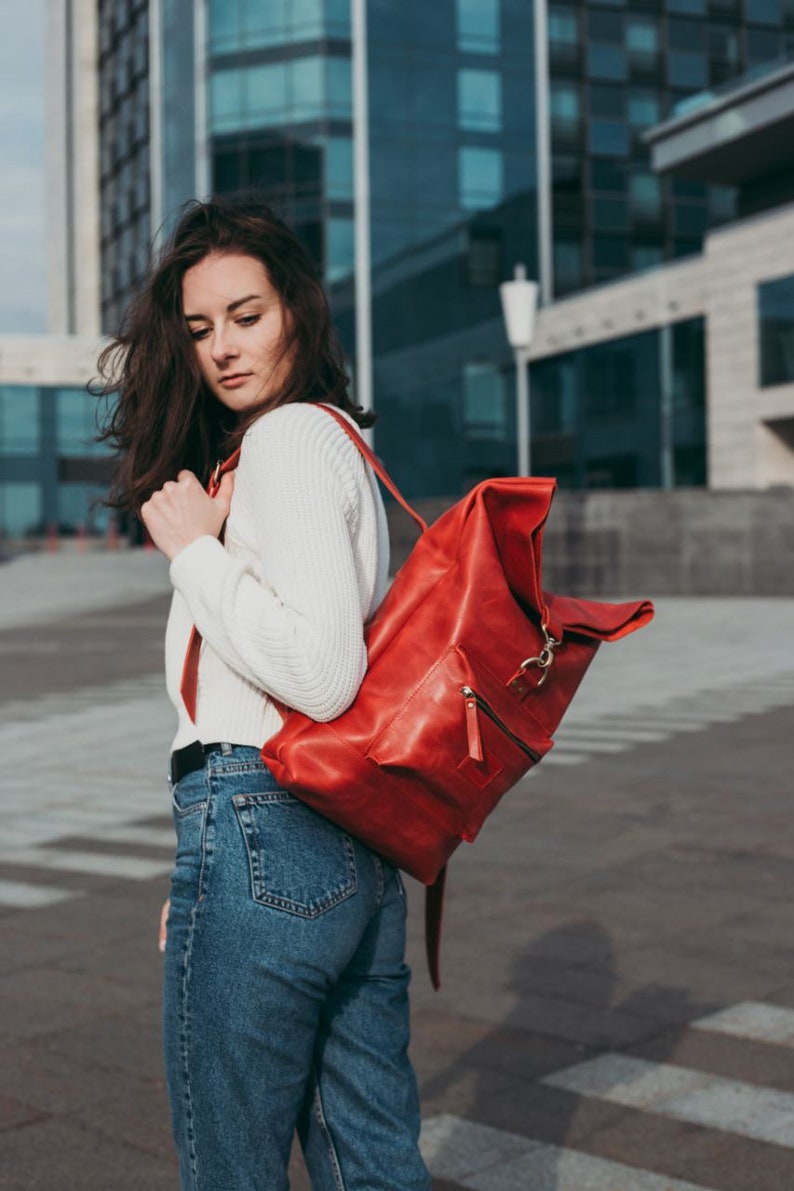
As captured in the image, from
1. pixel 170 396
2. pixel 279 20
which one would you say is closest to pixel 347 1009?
pixel 170 396

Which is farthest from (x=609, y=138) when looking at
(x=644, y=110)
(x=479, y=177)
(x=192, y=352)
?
(x=192, y=352)

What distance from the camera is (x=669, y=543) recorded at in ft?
81.4

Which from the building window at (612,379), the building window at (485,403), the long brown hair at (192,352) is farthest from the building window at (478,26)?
the long brown hair at (192,352)

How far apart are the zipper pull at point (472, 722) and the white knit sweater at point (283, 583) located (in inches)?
5.3

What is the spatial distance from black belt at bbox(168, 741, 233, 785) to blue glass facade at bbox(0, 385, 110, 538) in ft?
183

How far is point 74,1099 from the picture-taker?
3754 mm

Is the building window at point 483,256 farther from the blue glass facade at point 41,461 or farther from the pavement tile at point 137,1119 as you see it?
the pavement tile at point 137,1119

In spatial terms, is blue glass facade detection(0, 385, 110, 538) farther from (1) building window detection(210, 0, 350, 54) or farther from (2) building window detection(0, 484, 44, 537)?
(1) building window detection(210, 0, 350, 54)

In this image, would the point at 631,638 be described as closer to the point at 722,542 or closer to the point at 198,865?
the point at 722,542

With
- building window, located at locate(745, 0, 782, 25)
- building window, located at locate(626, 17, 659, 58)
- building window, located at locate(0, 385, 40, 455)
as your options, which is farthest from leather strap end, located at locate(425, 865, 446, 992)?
building window, located at locate(745, 0, 782, 25)

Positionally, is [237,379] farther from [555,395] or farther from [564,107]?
[564,107]

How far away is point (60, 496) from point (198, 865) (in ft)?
187

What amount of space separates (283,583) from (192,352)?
1.44 feet

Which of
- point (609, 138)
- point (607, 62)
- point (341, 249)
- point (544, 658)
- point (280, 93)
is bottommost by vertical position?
point (544, 658)
